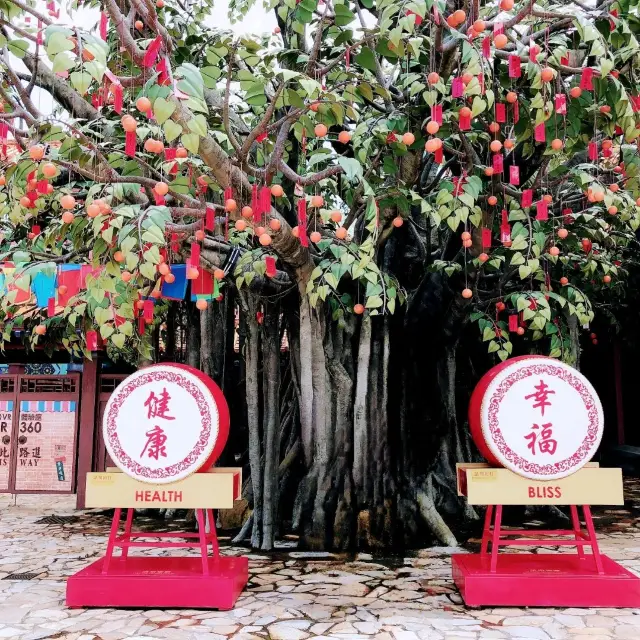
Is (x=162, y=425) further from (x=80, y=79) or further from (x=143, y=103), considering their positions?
(x=80, y=79)

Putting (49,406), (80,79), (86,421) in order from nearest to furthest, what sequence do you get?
1. (80,79)
2. (86,421)
3. (49,406)

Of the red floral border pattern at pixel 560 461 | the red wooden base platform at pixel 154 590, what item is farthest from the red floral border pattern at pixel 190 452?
the red floral border pattern at pixel 560 461

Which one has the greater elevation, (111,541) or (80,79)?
(80,79)

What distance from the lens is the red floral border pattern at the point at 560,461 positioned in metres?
4.23

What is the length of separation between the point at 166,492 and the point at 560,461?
8.20 ft

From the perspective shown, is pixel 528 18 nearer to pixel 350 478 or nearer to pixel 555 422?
pixel 555 422

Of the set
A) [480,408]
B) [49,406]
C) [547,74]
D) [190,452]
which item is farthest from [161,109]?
[49,406]

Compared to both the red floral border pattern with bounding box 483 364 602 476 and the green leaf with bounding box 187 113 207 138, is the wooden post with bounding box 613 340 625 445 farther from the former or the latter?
the green leaf with bounding box 187 113 207 138

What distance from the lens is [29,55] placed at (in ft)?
14.7

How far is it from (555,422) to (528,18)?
2664mm

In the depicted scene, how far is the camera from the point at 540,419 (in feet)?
14.0

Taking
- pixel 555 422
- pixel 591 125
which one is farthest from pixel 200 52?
pixel 555 422

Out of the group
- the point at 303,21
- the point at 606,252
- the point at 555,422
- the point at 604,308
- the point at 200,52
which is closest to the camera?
the point at 303,21

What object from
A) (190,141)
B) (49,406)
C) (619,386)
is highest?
(190,141)
